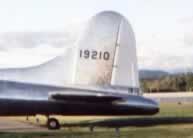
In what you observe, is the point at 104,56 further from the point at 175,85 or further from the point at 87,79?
the point at 175,85

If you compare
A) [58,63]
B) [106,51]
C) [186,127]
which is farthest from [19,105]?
[186,127]

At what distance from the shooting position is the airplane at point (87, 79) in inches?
916

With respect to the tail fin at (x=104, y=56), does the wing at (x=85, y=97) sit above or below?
below

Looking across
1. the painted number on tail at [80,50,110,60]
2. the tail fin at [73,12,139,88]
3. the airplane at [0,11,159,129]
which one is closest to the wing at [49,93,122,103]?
the airplane at [0,11,159,129]

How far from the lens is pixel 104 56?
23734 millimetres

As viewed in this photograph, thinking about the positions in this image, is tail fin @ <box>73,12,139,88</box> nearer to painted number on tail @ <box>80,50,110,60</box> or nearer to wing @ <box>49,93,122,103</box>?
Answer: painted number on tail @ <box>80,50,110,60</box>

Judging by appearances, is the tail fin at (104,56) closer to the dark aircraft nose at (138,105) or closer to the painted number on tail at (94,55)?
the painted number on tail at (94,55)

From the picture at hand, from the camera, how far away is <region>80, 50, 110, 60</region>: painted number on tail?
23.7 metres

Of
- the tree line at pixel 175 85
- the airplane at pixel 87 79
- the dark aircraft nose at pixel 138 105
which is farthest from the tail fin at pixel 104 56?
the tree line at pixel 175 85

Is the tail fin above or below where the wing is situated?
above

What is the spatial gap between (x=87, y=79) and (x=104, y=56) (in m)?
1.41

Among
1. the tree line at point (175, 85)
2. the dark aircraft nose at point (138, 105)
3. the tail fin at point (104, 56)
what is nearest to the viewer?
the dark aircraft nose at point (138, 105)

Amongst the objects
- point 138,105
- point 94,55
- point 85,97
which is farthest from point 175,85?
point 85,97

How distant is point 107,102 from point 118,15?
4.37m
